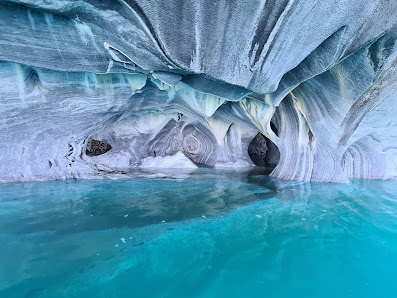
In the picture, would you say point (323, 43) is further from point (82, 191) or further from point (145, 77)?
point (82, 191)

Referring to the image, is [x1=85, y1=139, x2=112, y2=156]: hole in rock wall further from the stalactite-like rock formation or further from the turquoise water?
the turquoise water

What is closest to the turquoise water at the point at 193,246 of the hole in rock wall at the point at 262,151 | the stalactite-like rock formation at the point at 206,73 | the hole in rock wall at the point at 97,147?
the stalactite-like rock formation at the point at 206,73

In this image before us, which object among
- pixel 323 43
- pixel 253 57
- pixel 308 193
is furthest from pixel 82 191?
pixel 323 43

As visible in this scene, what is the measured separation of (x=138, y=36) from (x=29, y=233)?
2.41 metres

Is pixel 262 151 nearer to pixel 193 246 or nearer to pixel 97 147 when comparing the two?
pixel 97 147

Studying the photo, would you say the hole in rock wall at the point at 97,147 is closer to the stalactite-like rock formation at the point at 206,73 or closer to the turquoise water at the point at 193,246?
the stalactite-like rock formation at the point at 206,73

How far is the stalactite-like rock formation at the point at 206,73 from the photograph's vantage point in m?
2.88

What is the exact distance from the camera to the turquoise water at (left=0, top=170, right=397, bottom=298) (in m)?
1.64

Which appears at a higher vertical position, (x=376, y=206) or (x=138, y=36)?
(x=138, y=36)

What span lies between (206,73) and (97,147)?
633 cm

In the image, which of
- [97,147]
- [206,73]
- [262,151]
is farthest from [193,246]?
[262,151]

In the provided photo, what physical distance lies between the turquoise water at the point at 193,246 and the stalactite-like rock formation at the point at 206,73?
1.69 m

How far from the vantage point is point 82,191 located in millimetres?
4160

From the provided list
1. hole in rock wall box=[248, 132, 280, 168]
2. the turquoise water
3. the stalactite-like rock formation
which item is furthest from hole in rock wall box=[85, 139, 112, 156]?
hole in rock wall box=[248, 132, 280, 168]
